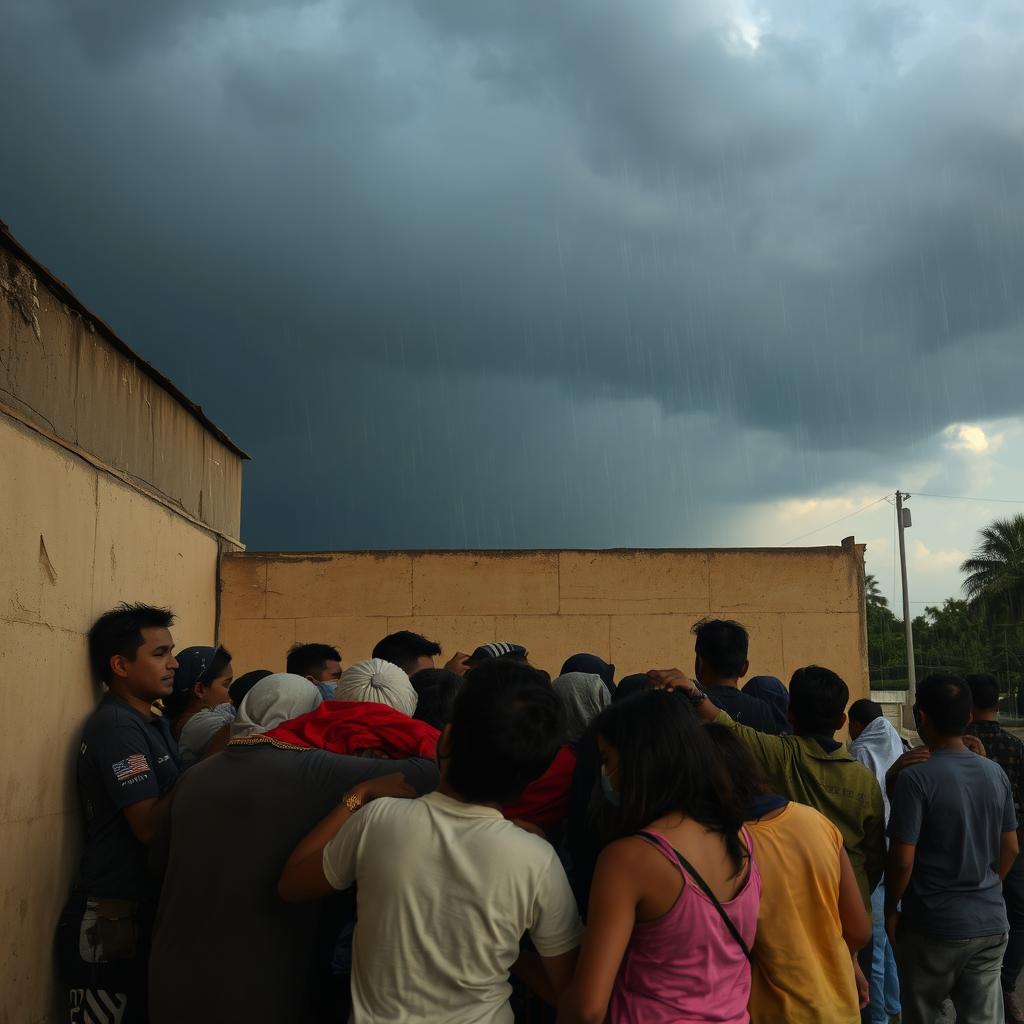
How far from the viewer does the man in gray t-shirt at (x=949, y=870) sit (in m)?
3.50

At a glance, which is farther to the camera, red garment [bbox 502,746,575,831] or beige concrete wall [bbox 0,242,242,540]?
beige concrete wall [bbox 0,242,242,540]

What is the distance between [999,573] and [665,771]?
49.1m

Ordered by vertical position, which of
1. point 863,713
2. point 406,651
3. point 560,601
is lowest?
point 863,713

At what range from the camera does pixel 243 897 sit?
Answer: 2.50 m

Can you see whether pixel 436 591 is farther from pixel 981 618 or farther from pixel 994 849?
pixel 981 618

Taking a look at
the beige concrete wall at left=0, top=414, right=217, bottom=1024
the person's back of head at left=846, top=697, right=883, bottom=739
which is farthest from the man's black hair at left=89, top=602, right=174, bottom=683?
the person's back of head at left=846, top=697, right=883, bottom=739

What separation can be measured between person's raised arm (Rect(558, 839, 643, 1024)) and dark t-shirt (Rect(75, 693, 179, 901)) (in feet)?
6.50

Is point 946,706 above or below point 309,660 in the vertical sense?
below

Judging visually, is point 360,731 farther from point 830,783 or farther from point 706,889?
point 830,783

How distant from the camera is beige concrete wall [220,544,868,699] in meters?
10.2

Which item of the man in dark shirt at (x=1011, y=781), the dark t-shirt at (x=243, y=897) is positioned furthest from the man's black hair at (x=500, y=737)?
the man in dark shirt at (x=1011, y=781)

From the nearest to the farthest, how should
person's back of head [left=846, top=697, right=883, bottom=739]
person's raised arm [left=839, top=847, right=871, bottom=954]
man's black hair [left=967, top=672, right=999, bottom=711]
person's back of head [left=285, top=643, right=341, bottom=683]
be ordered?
person's raised arm [left=839, top=847, right=871, bottom=954]
man's black hair [left=967, top=672, right=999, bottom=711]
person's back of head [left=285, top=643, right=341, bottom=683]
person's back of head [left=846, top=697, right=883, bottom=739]

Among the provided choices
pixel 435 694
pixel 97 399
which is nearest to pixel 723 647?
pixel 435 694

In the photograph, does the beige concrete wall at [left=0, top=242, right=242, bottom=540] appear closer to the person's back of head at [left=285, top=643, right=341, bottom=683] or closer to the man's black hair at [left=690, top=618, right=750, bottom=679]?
the person's back of head at [left=285, top=643, right=341, bottom=683]
